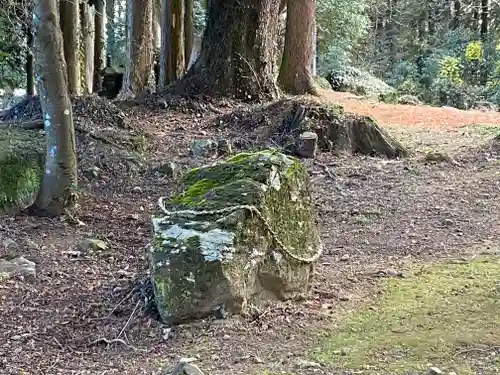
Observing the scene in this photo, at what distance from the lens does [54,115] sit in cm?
614

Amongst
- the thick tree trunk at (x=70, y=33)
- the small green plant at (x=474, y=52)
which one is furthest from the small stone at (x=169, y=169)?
the small green plant at (x=474, y=52)

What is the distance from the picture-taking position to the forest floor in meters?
3.57

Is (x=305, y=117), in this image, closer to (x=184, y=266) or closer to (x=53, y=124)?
(x=53, y=124)

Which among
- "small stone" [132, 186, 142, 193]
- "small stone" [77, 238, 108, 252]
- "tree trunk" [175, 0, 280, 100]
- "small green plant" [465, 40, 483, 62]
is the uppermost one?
"small green plant" [465, 40, 483, 62]

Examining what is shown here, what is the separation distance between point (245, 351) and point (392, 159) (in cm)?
562

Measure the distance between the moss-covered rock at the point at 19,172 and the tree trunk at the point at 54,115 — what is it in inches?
10.8

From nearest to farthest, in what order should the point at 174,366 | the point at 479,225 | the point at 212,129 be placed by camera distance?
the point at 174,366 < the point at 479,225 < the point at 212,129

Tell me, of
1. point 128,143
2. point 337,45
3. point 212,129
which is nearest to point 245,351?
point 128,143

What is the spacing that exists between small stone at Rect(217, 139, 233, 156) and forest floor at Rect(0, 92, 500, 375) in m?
0.59

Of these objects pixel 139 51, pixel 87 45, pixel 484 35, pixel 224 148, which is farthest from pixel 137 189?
pixel 484 35

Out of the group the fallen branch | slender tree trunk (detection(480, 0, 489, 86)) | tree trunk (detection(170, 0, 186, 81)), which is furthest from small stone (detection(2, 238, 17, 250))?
slender tree trunk (detection(480, 0, 489, 86))

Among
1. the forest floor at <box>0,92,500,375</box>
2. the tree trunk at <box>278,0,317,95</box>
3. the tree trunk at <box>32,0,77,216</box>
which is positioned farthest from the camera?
the tree trunk at <box>278,0,317,95</box>

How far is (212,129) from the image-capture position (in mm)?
9938

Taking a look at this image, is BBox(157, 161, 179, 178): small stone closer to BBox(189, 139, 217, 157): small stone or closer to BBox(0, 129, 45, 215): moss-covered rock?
BBox(189, 139, 217, 157): small stone
